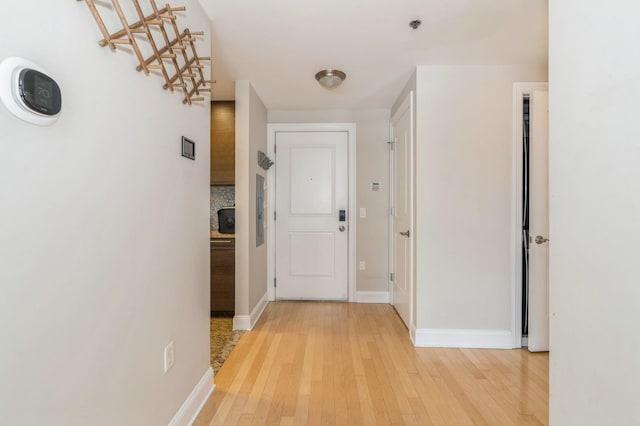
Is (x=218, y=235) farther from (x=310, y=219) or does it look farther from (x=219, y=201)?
(x=310, y=219)

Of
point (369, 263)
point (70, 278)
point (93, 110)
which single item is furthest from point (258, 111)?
point (70, 278)

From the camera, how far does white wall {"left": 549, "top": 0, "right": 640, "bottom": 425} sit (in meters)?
0.69

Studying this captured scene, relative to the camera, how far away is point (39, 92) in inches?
30.2

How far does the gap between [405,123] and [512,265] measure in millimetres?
1566

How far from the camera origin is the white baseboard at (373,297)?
3779mm

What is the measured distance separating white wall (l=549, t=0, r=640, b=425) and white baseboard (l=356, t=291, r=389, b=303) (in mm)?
2884

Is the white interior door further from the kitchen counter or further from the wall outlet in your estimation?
the kitchen counter

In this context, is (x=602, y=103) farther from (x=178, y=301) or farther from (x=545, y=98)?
(x=545, y=98)

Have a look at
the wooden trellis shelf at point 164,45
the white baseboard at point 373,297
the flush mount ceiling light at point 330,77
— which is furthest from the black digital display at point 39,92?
the white baseboard at point 373,297

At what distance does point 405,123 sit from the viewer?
120 inches

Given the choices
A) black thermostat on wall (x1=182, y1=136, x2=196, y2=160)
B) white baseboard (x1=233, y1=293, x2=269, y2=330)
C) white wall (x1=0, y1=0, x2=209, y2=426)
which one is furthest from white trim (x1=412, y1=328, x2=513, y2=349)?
black thermostat on wall (x1=182, y1=136, x2=196, y2=160)

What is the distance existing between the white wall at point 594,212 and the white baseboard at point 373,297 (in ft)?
9.46

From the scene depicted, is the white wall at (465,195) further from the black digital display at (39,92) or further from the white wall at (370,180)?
the black digital display at (39,92)

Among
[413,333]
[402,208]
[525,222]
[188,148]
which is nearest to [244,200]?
[188,148]
